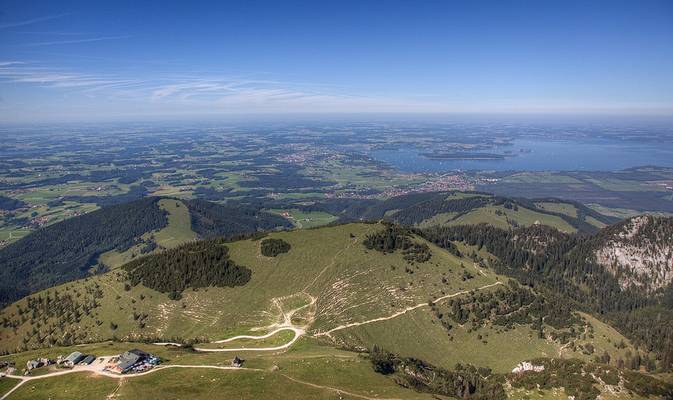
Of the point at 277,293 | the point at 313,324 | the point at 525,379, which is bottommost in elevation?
the point at 313,324

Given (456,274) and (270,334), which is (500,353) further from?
(270,334)

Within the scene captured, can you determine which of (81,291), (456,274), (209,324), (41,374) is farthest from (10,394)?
(456,274)

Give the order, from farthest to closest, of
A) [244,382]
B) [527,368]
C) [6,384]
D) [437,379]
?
[527,368] → [437,379] → [6,384] → [244,382]

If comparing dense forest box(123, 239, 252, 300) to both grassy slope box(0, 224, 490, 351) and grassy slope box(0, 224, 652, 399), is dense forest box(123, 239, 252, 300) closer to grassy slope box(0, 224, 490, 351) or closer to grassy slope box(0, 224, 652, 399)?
grassy slope box(0, 224, 490, 351)

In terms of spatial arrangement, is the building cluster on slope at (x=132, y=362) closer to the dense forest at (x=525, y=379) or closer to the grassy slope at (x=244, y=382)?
the grassy slope at (x=244, y=382)

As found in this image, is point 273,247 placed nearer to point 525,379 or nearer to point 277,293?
point 277,293

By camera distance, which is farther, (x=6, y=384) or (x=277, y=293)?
(x=277, y=293)

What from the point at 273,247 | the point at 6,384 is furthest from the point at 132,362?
the point at 273,247
